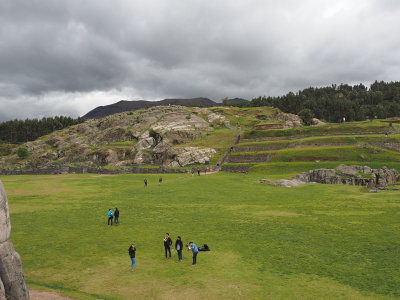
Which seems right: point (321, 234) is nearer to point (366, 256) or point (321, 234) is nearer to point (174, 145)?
point (366, 256)

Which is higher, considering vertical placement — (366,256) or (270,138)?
(270,138)

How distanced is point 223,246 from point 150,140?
96.0m

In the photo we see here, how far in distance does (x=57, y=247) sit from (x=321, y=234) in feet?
75.4

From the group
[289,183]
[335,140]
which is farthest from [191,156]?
[335,140]

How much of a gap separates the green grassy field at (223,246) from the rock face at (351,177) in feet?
39.1

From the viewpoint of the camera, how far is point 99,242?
23.1 metres

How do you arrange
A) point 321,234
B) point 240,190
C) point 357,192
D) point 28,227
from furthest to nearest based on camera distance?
point 240,190, point 357,192, point 28,227, point 321,234

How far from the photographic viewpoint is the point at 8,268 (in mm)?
13398

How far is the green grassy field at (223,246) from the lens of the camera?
50.0 ft

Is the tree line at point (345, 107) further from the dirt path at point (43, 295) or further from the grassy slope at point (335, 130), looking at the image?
the dirt path at point (43, 295)

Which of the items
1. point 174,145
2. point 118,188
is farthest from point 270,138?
point 118,188

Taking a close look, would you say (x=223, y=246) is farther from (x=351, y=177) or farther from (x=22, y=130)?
(x=22, y=130)

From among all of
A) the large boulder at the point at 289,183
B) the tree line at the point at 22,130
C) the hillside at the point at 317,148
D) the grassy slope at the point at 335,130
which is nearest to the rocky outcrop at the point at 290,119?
the grassy slope at the point at 335,130

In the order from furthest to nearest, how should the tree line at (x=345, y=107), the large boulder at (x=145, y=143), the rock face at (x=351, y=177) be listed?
the tree line at (x=345, y=107) < the large boulder at (x=145, y=143) < the rock face at (x=351, y=177)
